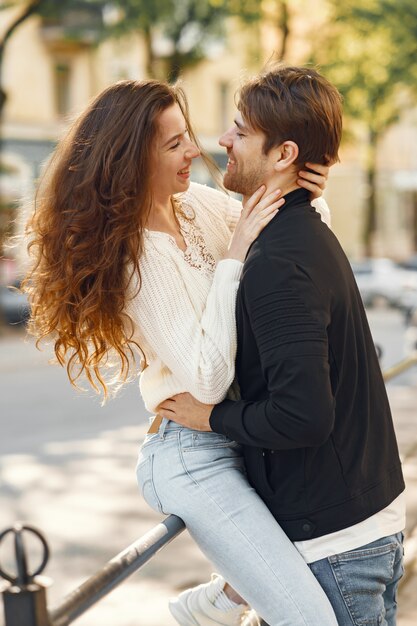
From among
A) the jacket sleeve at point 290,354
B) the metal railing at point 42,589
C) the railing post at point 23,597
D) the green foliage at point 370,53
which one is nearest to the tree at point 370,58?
the green foliage at point 370,53

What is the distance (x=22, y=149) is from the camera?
82.3 feet

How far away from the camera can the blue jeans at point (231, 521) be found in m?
1.96

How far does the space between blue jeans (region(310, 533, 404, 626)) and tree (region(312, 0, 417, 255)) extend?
53.3 ft

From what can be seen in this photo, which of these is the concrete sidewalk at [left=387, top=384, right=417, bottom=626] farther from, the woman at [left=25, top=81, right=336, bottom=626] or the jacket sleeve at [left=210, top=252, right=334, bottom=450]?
the jacket sleeve at [left=210, top=252, right=334, bottom=450]

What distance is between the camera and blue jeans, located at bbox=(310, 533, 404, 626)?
1.99 meters

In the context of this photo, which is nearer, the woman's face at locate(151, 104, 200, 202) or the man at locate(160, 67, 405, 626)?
the man at locate(160, 67, 405, 626)

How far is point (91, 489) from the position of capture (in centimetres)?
695

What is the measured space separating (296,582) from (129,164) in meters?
0.93

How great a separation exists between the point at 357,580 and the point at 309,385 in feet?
1.45

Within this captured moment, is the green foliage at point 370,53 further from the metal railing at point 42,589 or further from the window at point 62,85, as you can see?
the metal railing at point 42,589

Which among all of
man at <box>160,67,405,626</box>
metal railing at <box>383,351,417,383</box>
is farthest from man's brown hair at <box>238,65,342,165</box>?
metal railing at <box>383,351,417,383</box>

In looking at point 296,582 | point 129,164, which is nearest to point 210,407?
point 296,582

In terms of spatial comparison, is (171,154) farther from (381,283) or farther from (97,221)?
(381,283)

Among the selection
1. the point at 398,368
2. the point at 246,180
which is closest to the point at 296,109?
the point at 246,180
